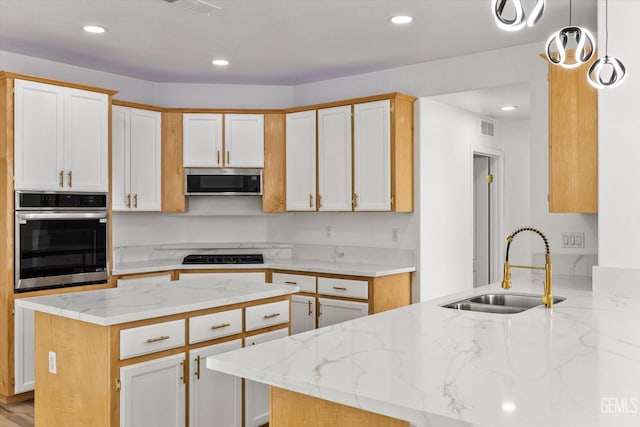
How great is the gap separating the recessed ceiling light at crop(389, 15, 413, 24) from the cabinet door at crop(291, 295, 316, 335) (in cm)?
235

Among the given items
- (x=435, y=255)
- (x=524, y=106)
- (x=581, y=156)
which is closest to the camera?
(x=581, y=156)

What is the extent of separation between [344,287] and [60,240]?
2247 mm

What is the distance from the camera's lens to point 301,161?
→ 5.25m

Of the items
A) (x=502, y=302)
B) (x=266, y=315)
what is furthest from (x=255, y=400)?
(x=502, y=302)

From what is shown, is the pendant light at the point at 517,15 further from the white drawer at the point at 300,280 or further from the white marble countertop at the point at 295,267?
the white drawer at the point at 300,280

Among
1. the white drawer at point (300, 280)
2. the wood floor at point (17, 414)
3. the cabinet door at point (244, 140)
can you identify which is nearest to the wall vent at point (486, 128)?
the cabinet door at point (244, 140)

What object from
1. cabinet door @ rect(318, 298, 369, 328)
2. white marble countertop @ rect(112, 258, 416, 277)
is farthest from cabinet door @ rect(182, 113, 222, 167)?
cabinet door @ rect(318, 298, 369, 328)

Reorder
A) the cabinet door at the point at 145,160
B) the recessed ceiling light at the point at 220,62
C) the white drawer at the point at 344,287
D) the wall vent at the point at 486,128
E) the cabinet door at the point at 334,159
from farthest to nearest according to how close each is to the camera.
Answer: the wall vent at the point at 486,128, the cabinet door at the point at 145,160, the cabinet door at the point at 334,159, the recessed ceiling light at the point at 220,62, the white drawer at the point at 344,287

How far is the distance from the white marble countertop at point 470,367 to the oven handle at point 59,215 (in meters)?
2.92

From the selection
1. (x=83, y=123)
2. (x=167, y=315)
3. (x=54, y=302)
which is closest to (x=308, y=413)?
(x=167, y=315)

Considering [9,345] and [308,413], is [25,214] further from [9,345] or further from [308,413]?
[308,413]

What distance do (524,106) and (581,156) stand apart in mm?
2382

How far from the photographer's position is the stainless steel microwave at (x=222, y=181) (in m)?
5.30

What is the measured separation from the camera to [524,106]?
5.45 meters
